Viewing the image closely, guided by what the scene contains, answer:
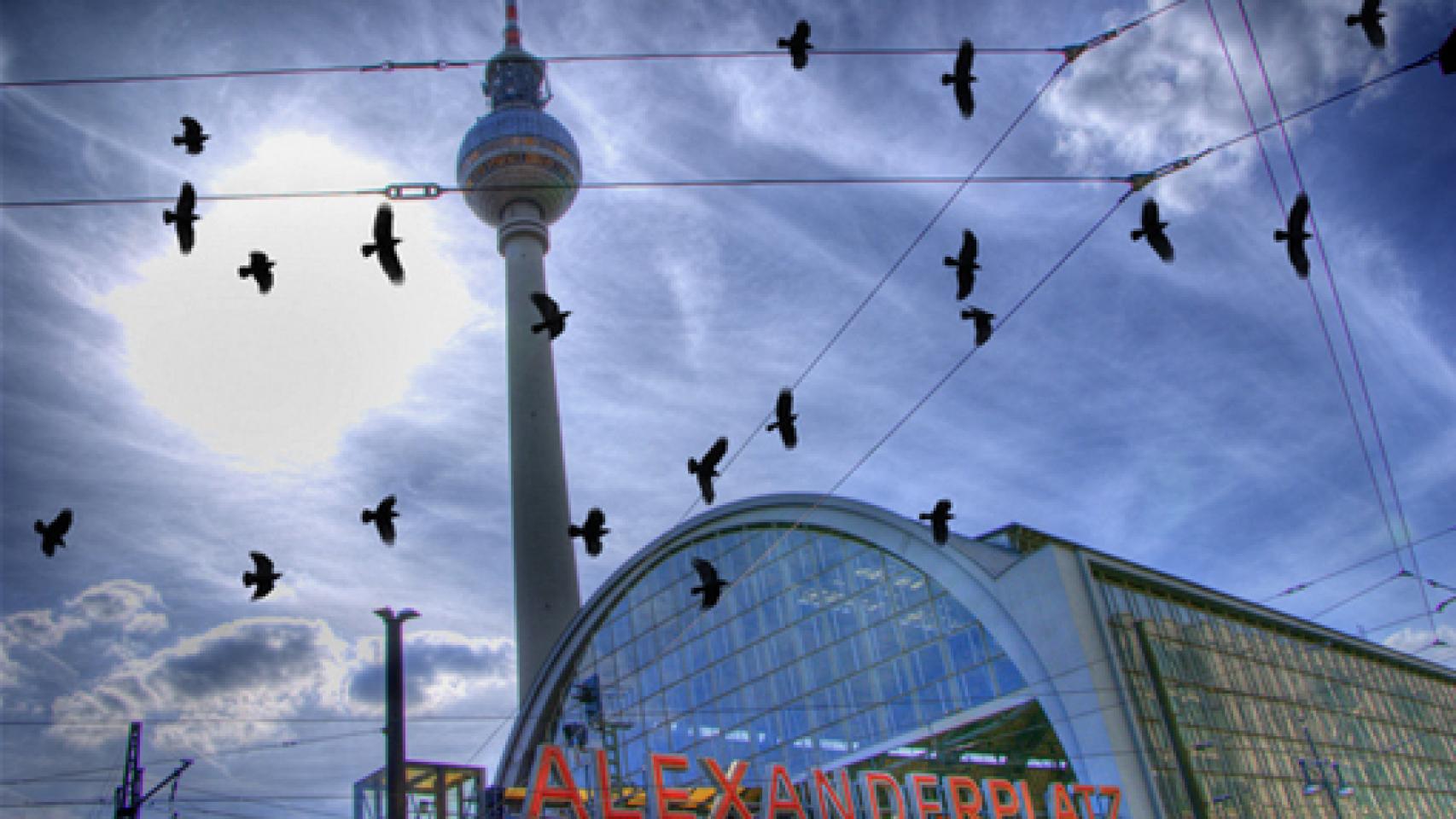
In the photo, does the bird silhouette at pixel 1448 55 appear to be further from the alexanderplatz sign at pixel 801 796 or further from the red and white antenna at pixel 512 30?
the red and white antenna at pixel 512 30

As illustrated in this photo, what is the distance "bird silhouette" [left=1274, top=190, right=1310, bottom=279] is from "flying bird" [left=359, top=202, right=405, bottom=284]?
31.3ft

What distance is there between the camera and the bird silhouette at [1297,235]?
503 inches

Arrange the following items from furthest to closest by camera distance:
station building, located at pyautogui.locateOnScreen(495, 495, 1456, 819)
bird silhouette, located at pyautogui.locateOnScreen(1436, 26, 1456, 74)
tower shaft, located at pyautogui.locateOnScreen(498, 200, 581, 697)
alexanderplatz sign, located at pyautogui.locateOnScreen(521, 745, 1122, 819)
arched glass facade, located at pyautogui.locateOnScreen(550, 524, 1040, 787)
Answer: tower shaft, located at pyautogui.locateOnScreen(498, 200, 581, 697) → arched glass facade, located at pyautogui.locateOnScreen(550, 524, 1040, 787) → station building, located at pyautogui.locateOnScreen(495, 495, 1456, 819) → alexanderplatz sign, located at pyautogui.locateOnScreen(521, 745, 1122, 819) → bird silhouette, located at pyautogui.locateOnScreen(1436, 26, 1456, 74)

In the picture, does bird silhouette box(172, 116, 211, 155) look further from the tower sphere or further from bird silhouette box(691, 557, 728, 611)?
the tower sphere

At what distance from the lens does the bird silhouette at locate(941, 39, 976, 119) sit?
13438mm

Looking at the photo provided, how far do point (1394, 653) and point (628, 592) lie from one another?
106 feet

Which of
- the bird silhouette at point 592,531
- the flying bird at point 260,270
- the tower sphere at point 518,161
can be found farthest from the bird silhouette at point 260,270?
the tower sphere at point 518,161

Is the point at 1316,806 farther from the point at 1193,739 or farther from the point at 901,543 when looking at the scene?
the point at 901,543

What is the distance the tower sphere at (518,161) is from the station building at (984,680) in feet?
114

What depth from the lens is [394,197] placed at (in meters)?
16.4

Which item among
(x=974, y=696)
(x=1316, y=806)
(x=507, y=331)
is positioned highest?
(x=507, y=331)

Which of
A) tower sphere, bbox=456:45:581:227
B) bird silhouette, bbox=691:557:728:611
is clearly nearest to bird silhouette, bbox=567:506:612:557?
bird silhouette, bbox=691:557:728:611

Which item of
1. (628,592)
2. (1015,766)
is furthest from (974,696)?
(628,592)

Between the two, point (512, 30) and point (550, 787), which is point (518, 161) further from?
point (550, 787)
